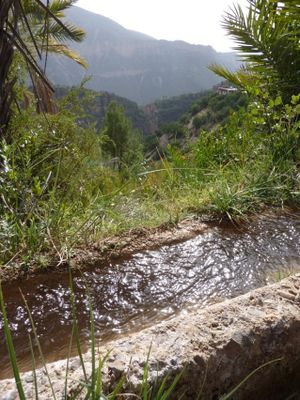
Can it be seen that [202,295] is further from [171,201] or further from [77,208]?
[171,201]

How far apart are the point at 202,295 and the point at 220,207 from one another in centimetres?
83

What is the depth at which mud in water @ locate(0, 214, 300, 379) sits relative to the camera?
1160mm

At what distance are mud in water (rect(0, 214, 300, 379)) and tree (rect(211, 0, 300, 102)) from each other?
2.33m

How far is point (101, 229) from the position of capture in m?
1.79

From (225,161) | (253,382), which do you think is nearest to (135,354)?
(253,382)

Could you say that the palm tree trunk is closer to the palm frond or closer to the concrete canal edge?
the concrete canal edge

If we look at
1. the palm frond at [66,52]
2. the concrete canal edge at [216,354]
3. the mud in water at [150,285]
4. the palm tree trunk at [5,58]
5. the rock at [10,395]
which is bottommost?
the mud in water at [150,285]

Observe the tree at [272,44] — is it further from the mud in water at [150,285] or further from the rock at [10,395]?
the rock at [10,395]

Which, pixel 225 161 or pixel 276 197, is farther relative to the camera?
pixel 225 161

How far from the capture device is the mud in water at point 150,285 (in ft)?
3.81

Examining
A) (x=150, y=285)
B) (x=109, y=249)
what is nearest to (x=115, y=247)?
(x=109, y=249)

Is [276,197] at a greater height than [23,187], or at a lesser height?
lesser

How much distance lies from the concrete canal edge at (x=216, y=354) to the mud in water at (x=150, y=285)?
328 mm

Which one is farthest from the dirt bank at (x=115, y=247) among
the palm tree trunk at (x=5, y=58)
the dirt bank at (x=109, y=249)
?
the palm tree trunk at (x=5, y=58)
